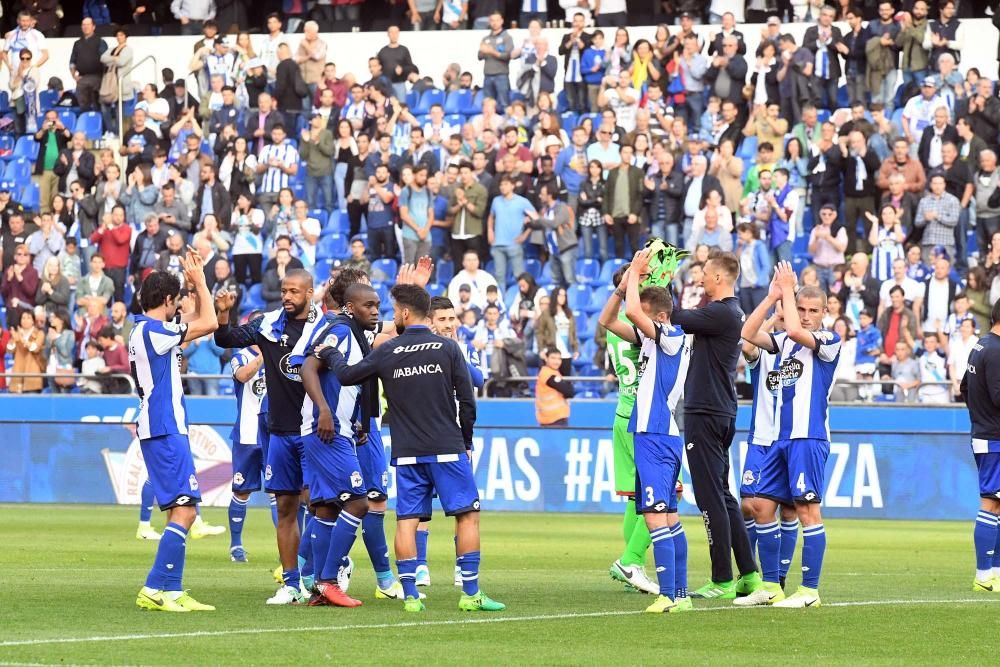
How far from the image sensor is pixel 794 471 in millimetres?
12211

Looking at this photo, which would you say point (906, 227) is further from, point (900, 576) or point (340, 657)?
point (340, 657)

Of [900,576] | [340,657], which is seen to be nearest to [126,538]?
[900,576]

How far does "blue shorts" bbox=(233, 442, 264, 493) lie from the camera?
16609mm

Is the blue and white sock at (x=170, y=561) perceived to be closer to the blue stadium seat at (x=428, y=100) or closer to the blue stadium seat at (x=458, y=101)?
the blue stadium seat at (x=458, y=101)

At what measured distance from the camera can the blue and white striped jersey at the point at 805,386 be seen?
483 inches

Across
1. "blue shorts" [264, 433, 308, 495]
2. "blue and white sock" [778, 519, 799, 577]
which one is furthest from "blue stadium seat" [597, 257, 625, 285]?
"blue shorts" [264, 433, 308, 495]

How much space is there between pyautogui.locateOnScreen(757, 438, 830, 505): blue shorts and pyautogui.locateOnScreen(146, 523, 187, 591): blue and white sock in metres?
4.21

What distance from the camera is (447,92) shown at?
33000 mm

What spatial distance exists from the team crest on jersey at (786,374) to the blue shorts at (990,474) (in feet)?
7.75

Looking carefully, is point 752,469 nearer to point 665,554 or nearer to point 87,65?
point 665,554

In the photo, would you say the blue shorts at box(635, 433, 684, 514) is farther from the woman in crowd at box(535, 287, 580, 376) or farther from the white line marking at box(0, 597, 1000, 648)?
the woman in crowd at box(535, 287, 580, 376)

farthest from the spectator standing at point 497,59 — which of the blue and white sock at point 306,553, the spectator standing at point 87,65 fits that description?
the blue and white sock at point 306,553

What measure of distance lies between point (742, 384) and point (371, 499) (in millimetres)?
13776

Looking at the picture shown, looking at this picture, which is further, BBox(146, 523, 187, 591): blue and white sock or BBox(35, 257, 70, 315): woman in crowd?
BBox(35, 257, 70, 315): woman in crowd
